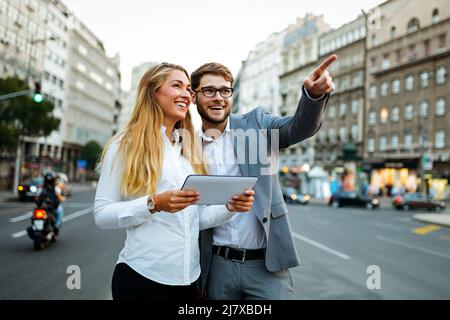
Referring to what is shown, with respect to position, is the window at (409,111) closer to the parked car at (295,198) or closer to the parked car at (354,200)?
the parked car at (354,200)

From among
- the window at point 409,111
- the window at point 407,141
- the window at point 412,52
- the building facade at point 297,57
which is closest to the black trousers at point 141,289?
the building facade at point 297,57

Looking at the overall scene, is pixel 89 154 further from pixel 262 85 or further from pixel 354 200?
pixel 262 85

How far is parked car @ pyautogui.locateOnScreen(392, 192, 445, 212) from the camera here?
2549 cm

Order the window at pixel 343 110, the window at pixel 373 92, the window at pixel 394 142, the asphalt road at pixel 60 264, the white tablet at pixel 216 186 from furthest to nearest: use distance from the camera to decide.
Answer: the window at pixel 343 110, the window at pixel 373 92, the window at pixel 394 142, the asphalt road at pixel 60 264, the white tablet at pixel 216 186

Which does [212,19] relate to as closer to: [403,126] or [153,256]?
[153,256]

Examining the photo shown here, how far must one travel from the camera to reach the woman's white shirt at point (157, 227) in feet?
5.84

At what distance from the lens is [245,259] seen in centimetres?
219

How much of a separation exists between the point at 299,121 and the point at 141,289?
117 cm

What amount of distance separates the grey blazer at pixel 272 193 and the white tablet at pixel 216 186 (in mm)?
482

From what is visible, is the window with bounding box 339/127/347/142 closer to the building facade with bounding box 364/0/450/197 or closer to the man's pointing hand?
the building facade with bounding box 364/0/450/197

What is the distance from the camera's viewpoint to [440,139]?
30.9 m

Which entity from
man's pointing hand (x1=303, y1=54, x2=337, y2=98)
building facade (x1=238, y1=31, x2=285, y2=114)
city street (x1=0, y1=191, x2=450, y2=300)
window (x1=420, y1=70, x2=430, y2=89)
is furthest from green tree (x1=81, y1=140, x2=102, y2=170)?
man's pointing hand (x1=303, y1=54, x2=337, y2=98)

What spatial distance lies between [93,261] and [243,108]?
428 centimetres
